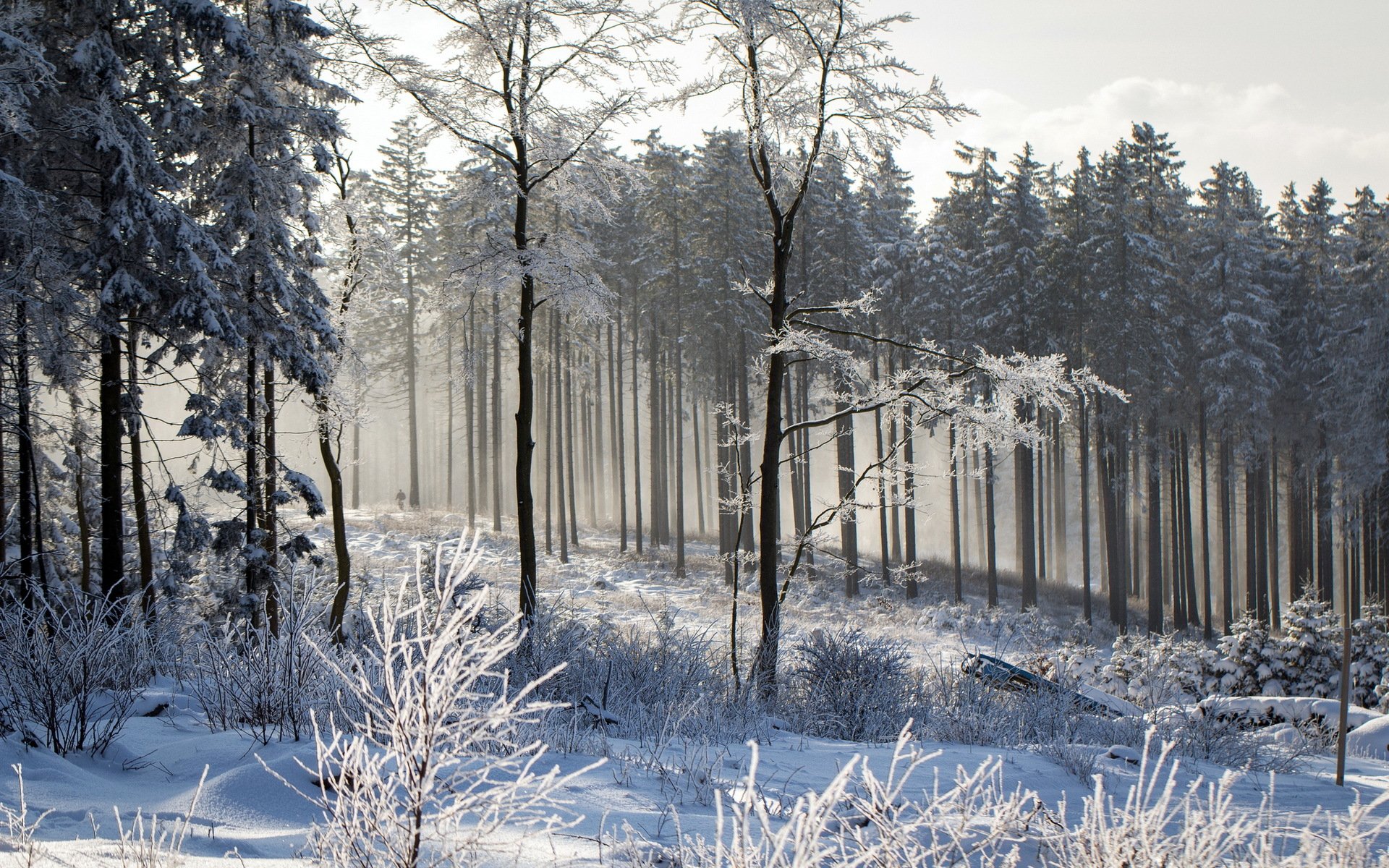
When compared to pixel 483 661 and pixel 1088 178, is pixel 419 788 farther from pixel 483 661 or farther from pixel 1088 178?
pixel 1088 178

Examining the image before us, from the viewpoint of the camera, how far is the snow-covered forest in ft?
9.53

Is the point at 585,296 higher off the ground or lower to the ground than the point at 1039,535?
higher

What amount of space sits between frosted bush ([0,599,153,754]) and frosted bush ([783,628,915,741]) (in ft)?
16.9

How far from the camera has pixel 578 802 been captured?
11.4 ft

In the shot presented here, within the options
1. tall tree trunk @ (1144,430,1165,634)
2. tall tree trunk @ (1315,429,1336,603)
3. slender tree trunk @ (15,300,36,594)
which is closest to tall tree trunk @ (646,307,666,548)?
tall tree trunk @ (1144,430,1165,634)

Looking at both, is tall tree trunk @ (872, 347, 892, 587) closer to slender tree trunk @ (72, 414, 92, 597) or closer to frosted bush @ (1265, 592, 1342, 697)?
frosted bush @ (1265, 592, 1342, 697)

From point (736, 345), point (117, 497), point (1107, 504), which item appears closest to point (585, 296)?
point (117, 497)

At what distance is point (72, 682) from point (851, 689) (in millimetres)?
6026

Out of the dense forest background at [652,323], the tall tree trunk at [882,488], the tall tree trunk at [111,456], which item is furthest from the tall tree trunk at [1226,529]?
the tall tree trunk at [111,456]

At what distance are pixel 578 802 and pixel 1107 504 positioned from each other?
25887 mm

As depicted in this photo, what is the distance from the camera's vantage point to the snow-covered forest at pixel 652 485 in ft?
9.53

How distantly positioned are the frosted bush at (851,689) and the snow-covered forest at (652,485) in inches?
2.8

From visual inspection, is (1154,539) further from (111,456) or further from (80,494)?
(80,494)

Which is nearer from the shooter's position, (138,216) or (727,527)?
(138,216)
